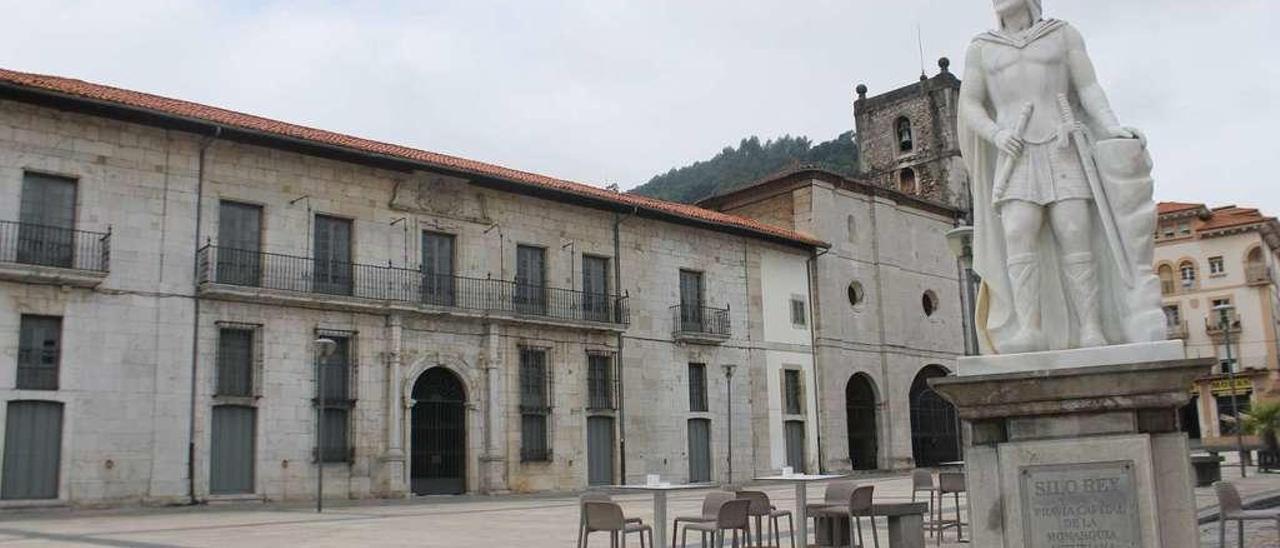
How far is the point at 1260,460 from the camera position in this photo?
26.6 m

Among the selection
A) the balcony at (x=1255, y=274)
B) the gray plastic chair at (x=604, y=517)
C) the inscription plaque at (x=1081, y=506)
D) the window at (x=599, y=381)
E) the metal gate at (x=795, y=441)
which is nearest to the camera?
the inscription plaque at (x=1081, y=506)

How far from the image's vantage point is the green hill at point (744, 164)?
65562 millimetres

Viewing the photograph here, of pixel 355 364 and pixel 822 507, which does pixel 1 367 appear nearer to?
pixel 355 364

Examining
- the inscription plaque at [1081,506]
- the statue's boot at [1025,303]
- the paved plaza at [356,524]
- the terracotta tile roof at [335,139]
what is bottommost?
the paved plaza at [356,524]

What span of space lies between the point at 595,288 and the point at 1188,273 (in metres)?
42.9

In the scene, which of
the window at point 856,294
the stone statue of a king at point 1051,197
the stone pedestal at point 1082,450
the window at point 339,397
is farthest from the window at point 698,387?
the stone pedestal at point 1082,450

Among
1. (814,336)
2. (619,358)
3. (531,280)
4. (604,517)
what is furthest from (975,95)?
(814,336)

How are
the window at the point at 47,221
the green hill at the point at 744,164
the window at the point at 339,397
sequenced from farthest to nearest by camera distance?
the green hill at the point at 744,164 → the window at the point at 339,397 → the window at the point at 47,221

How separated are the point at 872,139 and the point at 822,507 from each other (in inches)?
1665

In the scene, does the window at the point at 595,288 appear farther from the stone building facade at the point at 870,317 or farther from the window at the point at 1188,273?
the window at the point at 1188,273

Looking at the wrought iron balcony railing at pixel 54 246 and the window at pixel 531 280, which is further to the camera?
the window at pixel 531 280

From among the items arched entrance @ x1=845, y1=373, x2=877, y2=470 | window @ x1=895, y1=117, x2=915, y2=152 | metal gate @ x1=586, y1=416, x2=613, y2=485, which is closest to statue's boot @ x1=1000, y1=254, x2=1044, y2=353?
metal gate @ x1=586, y1=416, x2=613, y2=485

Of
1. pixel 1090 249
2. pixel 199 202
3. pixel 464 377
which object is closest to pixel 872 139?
pixel 464 377

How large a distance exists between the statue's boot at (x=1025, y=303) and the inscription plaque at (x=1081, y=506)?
663 millimetres
